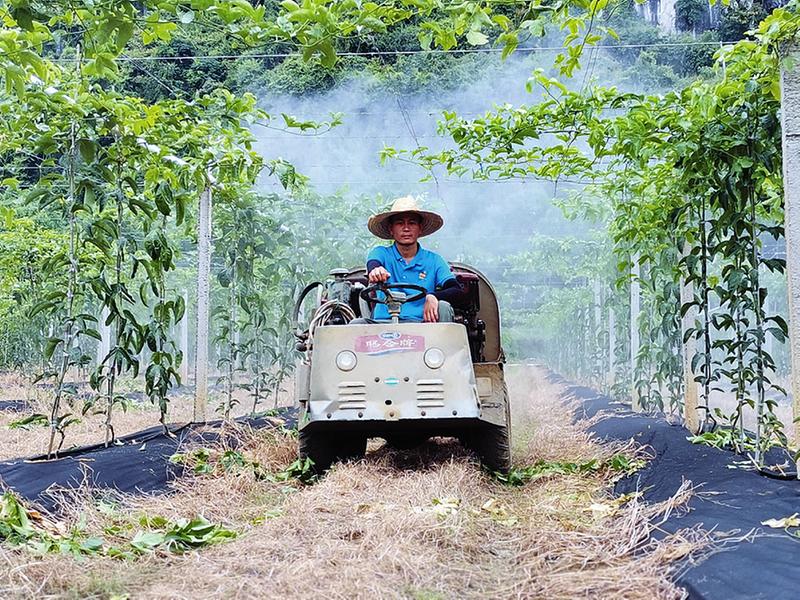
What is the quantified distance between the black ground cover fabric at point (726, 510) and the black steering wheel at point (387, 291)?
169 centimetres

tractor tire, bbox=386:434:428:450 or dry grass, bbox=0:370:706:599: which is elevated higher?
tractor tire, bbox=386:434:428:450

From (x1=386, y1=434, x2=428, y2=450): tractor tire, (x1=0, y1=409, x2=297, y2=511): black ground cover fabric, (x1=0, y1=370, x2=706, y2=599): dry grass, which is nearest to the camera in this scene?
(x1=0, y1=370, x2=706, y2=599): dry grass

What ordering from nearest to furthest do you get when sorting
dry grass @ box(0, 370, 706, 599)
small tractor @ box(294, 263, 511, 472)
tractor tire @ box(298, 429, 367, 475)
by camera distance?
dry grass @ box(0, 370, 706, 599) → small tractor @ box(294, 263, 511, 472) → tractor tire @ box(298, 429, 367, 475)

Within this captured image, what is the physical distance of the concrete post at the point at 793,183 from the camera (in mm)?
4328

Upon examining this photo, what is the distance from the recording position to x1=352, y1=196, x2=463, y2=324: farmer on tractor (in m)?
5.57

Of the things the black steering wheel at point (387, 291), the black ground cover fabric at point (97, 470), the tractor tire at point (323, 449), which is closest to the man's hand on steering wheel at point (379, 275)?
the black steering wheel at point (387, 291)

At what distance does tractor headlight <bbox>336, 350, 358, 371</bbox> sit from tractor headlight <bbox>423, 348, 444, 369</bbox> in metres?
0.42

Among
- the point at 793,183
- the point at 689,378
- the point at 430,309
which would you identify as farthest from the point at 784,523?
the point at 689,378

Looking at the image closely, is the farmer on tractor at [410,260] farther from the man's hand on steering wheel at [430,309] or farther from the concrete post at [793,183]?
the concrete post at [793,183]

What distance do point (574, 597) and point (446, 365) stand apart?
2.28 m

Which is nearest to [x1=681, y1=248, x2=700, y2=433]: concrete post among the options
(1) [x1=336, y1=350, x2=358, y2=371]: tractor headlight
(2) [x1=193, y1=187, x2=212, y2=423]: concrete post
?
(1) [x1=336, y1=350, x2=358, y2=371]: tractor headlight

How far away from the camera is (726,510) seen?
148 inches

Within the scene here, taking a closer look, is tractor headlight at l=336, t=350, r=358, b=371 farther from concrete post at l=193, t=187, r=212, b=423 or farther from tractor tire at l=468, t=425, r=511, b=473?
concrete post at l=193, t=187, r=212, b=423

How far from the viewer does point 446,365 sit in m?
4.91
